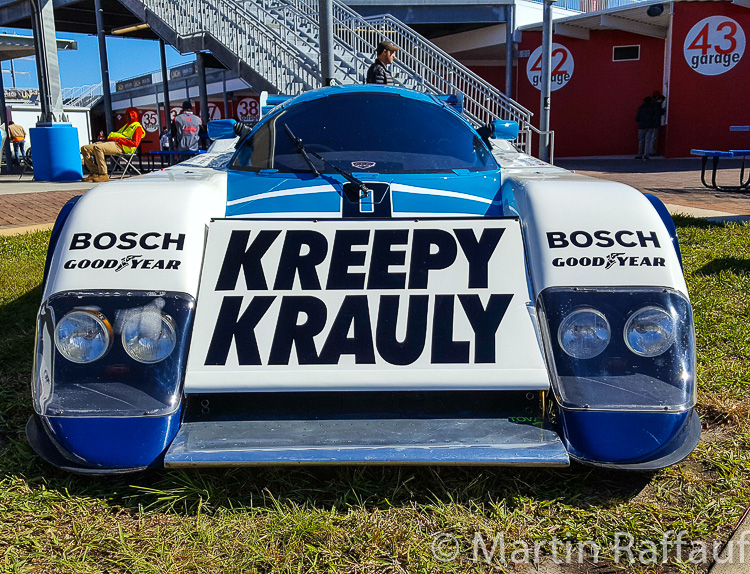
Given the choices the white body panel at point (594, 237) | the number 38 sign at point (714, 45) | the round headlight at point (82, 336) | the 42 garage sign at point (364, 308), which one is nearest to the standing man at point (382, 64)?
the white body panel at point (594, 237)

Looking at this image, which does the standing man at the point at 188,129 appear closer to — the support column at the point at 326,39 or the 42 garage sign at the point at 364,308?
the support column at the point at 326,39

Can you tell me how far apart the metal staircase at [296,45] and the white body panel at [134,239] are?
980 cm

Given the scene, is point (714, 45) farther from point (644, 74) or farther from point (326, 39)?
point (326, 39)

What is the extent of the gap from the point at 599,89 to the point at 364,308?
19.7 metres

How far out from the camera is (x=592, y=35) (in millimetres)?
19672

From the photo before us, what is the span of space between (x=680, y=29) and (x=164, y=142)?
16.5 m

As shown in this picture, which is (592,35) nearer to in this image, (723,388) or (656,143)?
(656,143)

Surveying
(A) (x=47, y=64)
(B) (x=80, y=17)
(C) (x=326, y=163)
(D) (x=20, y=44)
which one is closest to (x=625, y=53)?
(A) (x=47, y=64)

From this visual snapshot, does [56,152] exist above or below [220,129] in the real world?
below

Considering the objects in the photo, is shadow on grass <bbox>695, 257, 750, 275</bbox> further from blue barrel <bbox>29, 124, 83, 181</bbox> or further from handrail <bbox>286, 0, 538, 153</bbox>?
blue barrel <bbox>29, 124, 83, 181</bbox>

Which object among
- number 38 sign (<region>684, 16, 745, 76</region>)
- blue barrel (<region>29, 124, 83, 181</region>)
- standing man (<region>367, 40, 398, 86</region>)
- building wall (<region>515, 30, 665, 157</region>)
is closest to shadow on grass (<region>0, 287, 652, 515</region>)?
standing man (<region>367, 40, 398, 86</region>)

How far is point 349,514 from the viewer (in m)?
1.91

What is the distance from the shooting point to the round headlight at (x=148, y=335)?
203cm

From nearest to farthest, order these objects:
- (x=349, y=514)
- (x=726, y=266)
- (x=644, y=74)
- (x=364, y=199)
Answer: (x=349, y=514) < (x=364, y=199) < (x=726, y=266) < (x=644, y=74)
